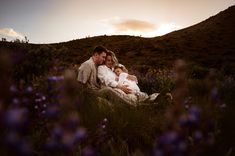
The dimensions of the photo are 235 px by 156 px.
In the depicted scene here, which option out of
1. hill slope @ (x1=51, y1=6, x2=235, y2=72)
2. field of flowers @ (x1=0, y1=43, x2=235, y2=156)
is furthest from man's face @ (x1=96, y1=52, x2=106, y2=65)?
hill slope @ (x1=51, y1=6, x2=235, y2=72)

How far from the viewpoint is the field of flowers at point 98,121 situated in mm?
1032

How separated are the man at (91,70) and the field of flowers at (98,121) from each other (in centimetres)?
68

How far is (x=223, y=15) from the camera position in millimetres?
31812

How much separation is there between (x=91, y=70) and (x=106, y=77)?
1.10 ft

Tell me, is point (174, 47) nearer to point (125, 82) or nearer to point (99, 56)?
point (125, 82)

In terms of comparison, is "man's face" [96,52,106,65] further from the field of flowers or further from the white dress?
the field of flowers

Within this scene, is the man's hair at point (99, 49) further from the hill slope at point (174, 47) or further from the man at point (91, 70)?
the hill slope at point (174, 47)

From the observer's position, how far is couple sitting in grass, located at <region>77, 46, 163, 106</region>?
19.6ft

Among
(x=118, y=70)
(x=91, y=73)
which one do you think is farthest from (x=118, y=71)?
(x=91, y=73)

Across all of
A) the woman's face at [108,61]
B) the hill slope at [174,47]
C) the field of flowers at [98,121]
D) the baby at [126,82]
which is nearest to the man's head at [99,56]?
the woman's face at [108,61]

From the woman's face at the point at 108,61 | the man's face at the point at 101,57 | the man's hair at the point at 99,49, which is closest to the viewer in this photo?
the man's hair at the point at 99,49

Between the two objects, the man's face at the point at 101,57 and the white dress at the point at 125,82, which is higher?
the man's face at the point at 101,57

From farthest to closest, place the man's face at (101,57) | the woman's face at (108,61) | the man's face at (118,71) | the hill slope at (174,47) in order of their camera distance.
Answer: the hill slope at (174,47) < the man's face at (118,71) < the woman's face at (108,61) < the man's face at (101,57)

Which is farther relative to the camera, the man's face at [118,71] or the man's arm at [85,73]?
the man's face at [118,71]
